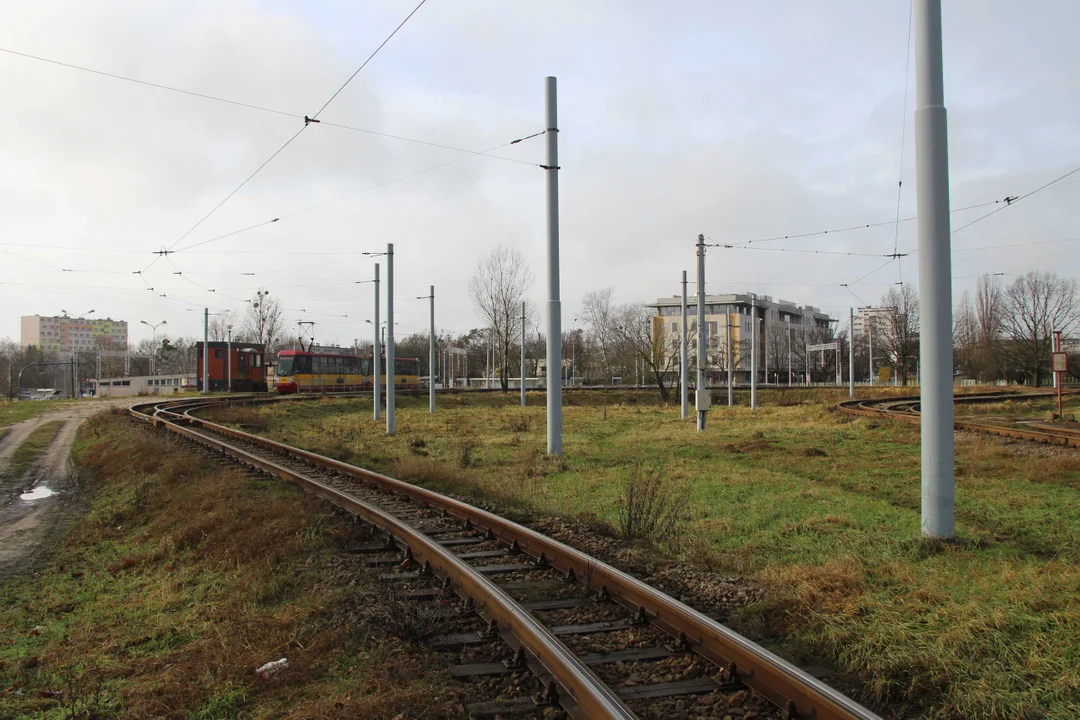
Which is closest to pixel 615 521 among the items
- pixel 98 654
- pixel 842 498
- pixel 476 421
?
pixel 842 498

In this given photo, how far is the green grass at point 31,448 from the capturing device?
672 inches

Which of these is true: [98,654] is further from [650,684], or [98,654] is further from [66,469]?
[66,469]

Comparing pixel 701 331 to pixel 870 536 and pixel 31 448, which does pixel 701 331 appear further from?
pixel 31 448

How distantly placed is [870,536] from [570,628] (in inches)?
163

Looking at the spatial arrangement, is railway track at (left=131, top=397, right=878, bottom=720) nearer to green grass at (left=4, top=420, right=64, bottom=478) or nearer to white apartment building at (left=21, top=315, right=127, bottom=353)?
green grass at (left=4, top=420, right=64, bottom=478)

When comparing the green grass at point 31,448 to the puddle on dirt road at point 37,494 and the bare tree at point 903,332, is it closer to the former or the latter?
the puddle on dirt road at point 37,494

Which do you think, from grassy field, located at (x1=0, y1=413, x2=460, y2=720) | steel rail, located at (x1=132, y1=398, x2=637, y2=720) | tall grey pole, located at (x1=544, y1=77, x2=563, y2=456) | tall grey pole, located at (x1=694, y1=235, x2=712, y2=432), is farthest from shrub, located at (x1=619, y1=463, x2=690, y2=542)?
tall grey pole, located at (x1=694, y1=235, x2=712, y2=432)

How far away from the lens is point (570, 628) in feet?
16.5

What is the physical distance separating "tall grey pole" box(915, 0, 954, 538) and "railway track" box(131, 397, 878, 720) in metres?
3.42

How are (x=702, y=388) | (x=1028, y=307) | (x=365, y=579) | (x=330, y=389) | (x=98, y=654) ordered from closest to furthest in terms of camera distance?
(x=98, y=654) < (x=365, y=579) < (x=702, y=388) < (x=330, y=389) < (x=1028, y=307)

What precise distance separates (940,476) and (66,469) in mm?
18321

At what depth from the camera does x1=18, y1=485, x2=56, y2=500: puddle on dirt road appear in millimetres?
13492

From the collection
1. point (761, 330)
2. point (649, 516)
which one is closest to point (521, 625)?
point (649, 516)

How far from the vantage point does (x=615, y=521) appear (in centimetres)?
884
